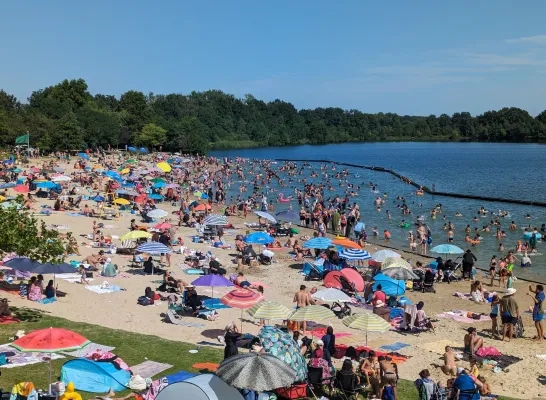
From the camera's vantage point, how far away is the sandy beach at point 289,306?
13312mm

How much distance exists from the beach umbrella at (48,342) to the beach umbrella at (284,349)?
3.43 m

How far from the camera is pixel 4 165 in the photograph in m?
49.8

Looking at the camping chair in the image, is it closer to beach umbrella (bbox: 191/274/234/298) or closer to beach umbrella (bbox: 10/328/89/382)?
beach umbrella (bbox: 10/328/89/382)

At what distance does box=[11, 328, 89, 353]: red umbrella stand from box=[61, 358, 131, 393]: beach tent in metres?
1.00

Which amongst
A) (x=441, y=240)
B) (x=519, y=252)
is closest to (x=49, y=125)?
(x=441, y=240)

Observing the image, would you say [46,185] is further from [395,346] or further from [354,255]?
[395,346]

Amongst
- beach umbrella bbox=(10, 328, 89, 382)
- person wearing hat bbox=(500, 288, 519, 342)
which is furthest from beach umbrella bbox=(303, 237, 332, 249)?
beach umbrella bbox=(10, 328, 89, 382)

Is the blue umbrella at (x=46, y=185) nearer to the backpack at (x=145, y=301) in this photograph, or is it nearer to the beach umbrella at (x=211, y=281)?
the backpack at (x=145, y=301)

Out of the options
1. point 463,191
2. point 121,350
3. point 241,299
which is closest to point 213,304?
point 241,299

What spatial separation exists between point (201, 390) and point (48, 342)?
3.31 metres

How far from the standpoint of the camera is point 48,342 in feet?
31.8

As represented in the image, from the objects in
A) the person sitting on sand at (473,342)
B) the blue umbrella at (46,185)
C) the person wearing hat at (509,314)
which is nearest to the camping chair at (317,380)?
the person sitting on sand at (473,342)

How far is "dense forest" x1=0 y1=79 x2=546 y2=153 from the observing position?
246 ft

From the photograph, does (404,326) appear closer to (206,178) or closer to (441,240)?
(441,240)
